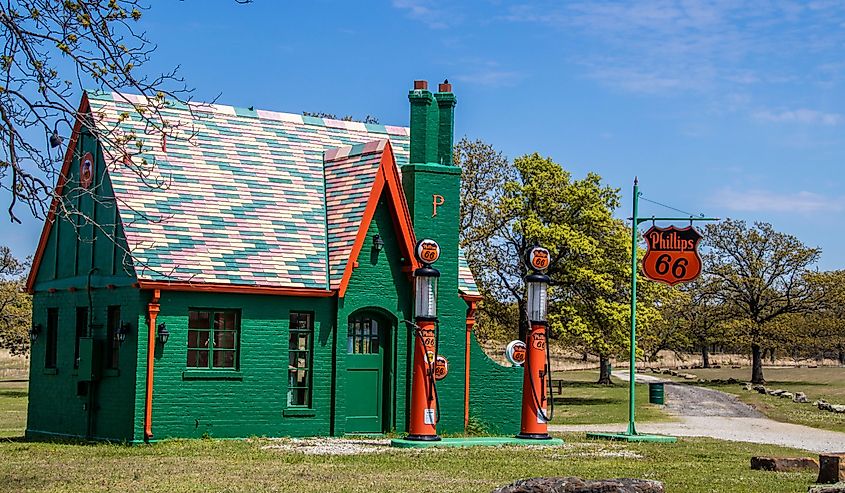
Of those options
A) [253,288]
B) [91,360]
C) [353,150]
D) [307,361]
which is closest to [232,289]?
[253,288]

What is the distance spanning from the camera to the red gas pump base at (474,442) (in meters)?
20.6

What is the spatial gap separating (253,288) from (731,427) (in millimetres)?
14618

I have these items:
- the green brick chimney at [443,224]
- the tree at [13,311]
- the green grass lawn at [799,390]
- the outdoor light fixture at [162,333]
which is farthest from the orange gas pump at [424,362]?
the tree at [13,311]

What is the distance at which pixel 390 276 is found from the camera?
78.9 ft

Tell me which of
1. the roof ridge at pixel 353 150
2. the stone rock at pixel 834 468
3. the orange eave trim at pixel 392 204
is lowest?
the stone rock at pixel 834 468

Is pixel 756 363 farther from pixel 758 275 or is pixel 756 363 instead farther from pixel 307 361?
pixel 307 361

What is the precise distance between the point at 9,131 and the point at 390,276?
42.0ft

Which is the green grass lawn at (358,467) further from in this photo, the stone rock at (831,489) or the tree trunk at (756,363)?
the tree trunk at (756,363)

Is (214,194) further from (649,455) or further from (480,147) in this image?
(480,147)

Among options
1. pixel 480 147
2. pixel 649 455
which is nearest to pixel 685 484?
pixel 649 455

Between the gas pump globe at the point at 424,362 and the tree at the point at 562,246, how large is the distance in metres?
22.2

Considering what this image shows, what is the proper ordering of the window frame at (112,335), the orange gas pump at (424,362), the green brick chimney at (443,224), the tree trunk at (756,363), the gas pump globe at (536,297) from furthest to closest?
the tree trunk at (756,363), the green brick chimney at (443,224), the window frame at (112,335), the gas pump globe at (536,297), the orange gas pump at (424,362)

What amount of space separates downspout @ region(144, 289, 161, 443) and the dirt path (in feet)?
38.3

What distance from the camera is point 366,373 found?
78.8ft
